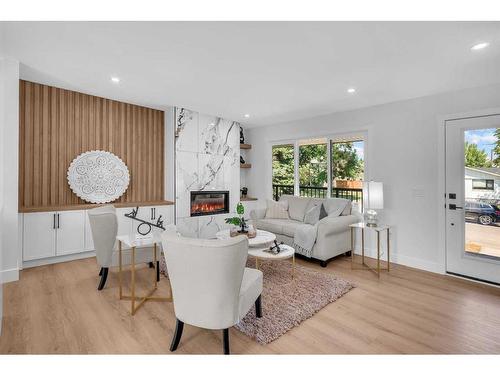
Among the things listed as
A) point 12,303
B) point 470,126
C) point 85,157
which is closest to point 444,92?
point 470,126

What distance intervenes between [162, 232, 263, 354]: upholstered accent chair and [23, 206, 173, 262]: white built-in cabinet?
9.11ft

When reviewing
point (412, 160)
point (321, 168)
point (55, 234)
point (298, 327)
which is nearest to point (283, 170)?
point (321, 168)

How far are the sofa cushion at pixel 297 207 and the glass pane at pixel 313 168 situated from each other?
52 cm

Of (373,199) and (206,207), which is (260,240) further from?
(206,207)

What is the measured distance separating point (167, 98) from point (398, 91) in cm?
339

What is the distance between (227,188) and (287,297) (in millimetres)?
3211

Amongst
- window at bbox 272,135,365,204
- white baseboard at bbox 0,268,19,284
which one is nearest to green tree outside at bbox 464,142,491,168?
window at bbox 272,135,365,204

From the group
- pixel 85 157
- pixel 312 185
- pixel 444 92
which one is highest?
pixel 444 92

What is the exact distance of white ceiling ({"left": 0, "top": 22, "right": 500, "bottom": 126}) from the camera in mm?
2090

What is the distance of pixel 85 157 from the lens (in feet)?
13.2

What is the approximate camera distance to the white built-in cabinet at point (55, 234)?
3393 mm

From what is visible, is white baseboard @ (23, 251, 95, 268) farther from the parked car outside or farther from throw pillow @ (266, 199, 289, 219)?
the parked car outside

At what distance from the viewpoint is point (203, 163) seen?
5.13m
